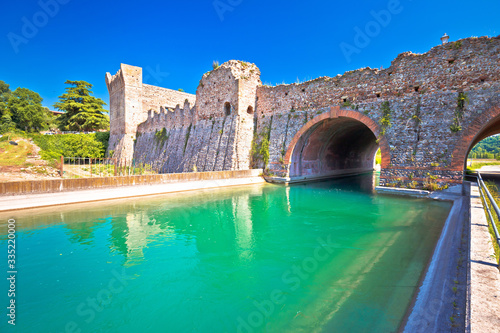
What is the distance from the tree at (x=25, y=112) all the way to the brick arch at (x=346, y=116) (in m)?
48.6

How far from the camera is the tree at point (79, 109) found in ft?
124

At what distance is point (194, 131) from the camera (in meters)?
23.0

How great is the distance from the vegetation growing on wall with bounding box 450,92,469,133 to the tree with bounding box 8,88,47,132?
57.1 m

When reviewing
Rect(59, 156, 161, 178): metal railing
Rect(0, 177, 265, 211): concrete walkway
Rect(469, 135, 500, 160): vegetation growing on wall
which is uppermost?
Rect(469, 135, 500, 160): vegetation growing on wall

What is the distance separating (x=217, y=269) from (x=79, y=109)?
44321 mm

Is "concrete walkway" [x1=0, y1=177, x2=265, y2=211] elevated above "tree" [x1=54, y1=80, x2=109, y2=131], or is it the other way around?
"tree" [x1=54, y1=80, x2=109, y2=131]

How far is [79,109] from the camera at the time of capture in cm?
3797

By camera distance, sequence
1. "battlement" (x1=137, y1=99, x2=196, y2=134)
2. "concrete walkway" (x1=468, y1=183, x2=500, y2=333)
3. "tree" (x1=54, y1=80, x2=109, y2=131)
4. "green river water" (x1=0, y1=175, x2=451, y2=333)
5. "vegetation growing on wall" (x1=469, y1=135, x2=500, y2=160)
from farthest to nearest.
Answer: "vegetation growing on wall" (x1=469, y1=135, x2=500, y2=160) < "tree" (x1=54, y1=80, x2=109, y2=131) < "battlement" (x1=137, y1=99, x2=196, y2=134) < "green river water" (x1=0, y1=175, x2=451, y2=333) < "concrete walkway" (x1=468, y1=183, x2=500, y2=333)

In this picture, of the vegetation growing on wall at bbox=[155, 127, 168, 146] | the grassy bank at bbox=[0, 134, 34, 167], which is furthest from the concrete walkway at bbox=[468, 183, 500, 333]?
the vegetation growing on wall at bbox=[155, 127, 168, 146]

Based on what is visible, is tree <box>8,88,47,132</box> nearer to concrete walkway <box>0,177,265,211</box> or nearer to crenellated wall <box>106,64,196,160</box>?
crenellated wall <box>106,64,196,160</box>

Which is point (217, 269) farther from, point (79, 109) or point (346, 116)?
point (79, 109)

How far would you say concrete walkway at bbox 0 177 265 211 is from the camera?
8797 mm

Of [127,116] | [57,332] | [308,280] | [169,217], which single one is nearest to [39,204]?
[169,217]

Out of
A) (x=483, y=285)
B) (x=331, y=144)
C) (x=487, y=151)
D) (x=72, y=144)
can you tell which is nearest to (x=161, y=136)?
(x=72, y=144)
